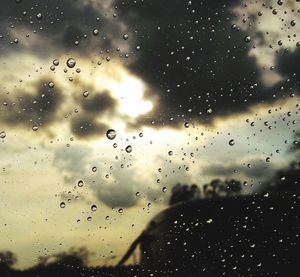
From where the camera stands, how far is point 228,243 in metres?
5.27

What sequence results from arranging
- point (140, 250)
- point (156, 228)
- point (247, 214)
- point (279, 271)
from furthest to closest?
point (156, 228) < point (247, 214) < point (140, 250) < point (279, 271)

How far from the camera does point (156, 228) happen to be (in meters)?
6.16

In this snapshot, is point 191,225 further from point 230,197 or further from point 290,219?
point 290,219

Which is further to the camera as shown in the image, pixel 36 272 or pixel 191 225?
pixel 191 225

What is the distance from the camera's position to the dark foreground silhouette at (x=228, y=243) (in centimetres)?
472

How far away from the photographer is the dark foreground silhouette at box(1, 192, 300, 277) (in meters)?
4.72

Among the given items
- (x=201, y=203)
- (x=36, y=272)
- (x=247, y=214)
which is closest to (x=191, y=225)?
(x=201, y=203)

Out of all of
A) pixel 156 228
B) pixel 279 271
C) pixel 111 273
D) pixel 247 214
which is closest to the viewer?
pixel 111 273

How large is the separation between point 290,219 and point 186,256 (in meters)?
1.45

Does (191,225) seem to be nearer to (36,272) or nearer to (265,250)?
(265,250)

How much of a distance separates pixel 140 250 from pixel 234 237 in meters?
1.20

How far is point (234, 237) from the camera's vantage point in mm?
5215

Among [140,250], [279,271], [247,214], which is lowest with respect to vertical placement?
[279,271]

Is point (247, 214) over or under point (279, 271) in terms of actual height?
over
